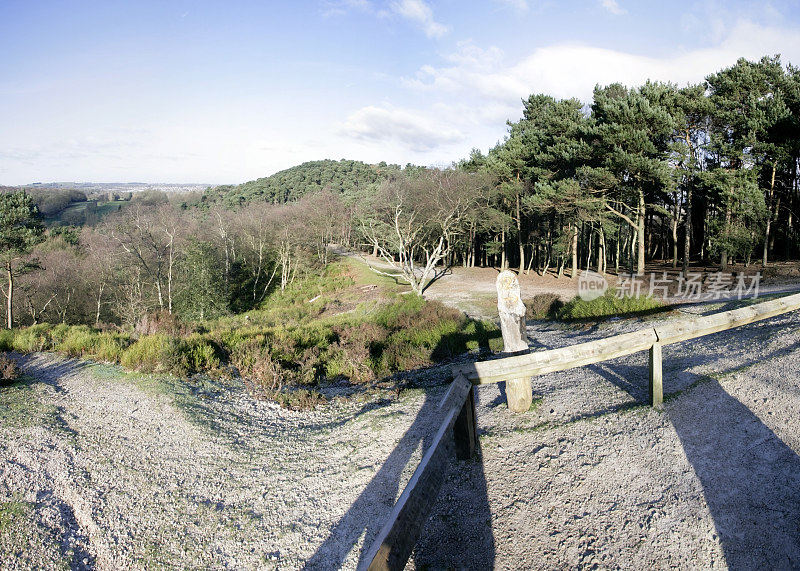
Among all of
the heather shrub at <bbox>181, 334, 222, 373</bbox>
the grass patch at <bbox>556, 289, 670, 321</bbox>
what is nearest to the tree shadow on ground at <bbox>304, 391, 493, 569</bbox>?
the heather shrub at <bbox>181, 334, 222, 373</bbox>

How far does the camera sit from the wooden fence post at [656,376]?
4.93m

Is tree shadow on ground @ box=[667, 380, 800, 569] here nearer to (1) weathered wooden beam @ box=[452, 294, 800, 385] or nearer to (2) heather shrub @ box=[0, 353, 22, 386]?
(1) weathered wooden beam @ box=[452, 294, 800, 385]

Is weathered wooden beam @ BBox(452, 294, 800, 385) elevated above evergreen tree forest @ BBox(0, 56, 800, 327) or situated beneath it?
situated beneath

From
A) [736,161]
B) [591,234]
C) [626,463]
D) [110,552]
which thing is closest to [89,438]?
[110,552]

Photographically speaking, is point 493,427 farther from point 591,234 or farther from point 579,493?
point 591,234

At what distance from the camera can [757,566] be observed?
2816mm

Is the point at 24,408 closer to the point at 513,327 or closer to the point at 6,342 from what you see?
the point at 6,342

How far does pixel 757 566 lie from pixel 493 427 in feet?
9.18

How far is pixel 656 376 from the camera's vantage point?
16.4 ft

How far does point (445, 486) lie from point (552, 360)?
1.80m

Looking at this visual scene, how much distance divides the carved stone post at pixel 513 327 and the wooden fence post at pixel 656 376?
1.44m

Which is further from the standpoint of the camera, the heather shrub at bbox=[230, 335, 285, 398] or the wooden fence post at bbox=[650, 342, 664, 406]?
the heather shrub at bbox=[230, 335, 285, 398]

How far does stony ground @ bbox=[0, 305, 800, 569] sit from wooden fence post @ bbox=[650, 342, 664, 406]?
0.18 meters

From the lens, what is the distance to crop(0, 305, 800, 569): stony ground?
3.29 metres
